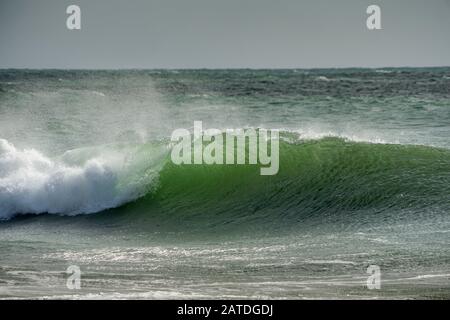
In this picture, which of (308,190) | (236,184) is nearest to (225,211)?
(236,184)

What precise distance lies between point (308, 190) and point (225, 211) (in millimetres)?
1477

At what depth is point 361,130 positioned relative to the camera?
19.9 m

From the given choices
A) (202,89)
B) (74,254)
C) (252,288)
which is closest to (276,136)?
(74,254)

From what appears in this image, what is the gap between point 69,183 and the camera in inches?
570

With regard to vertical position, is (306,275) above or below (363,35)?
below

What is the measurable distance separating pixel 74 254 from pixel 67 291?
6.86ft

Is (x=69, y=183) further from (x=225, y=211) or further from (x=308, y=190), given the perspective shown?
(x=308, y=190)

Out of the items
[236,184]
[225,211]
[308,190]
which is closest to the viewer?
[225,211]

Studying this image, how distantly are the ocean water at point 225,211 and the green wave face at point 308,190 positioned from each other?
0.04 metres

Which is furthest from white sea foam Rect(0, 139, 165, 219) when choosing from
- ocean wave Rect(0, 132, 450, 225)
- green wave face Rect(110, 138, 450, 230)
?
green wave face Rect(110, 138, 450, 230)

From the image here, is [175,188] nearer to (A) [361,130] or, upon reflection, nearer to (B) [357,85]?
(A) [361,130]

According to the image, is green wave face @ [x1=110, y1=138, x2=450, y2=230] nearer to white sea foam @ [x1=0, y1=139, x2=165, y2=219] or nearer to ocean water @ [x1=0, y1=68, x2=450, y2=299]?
ocean water @ [x1=0, y1=68, x2=450, y2=299]

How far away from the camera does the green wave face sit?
39.6 ft

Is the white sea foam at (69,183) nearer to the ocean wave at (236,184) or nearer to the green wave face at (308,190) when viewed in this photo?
the ocean wave at (236,184)
